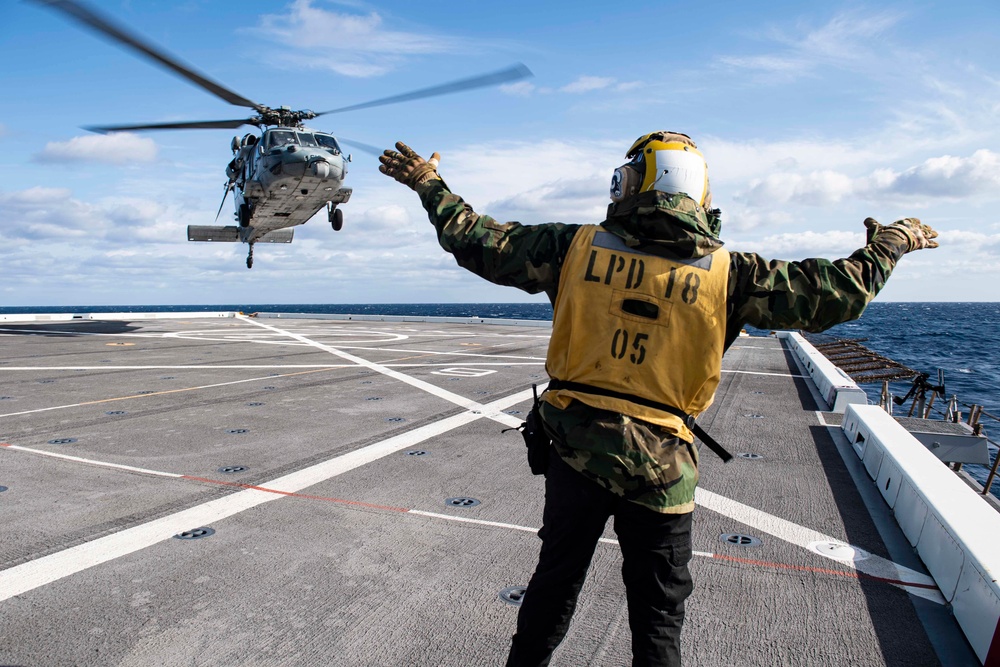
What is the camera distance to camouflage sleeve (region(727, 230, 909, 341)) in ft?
8.07

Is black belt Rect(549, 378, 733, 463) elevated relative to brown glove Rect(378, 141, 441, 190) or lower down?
lower down

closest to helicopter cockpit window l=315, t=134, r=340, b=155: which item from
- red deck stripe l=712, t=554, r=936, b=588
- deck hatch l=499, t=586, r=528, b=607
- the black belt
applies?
deck hatch l=499, t=586, r=528, b=607

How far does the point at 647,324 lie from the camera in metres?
2.39

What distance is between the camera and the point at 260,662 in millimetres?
3012

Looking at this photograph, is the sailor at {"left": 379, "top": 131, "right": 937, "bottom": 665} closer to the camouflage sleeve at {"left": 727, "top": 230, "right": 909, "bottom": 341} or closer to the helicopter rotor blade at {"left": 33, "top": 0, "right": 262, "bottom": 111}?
the camouflage sleeve at {"left": 727, "top": 230, "right": 909, "bottom": 341}

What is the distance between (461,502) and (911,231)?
3.76 meters

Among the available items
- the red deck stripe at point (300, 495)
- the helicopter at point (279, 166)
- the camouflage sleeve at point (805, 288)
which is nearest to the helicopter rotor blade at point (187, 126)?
the helicopter at point (279, 166)

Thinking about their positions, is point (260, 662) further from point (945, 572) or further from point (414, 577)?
point (945, 572)

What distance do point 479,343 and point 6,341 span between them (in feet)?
47.7

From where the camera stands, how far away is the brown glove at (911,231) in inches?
104

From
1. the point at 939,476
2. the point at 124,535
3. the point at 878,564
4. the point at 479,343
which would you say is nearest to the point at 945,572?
the point at 878,564

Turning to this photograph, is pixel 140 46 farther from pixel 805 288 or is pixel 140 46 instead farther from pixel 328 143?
pixel 805 288

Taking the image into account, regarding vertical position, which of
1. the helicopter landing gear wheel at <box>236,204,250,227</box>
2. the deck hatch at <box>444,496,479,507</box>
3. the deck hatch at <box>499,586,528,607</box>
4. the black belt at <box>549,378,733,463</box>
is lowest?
the deck hatch at <box>444,496,479,507</box>

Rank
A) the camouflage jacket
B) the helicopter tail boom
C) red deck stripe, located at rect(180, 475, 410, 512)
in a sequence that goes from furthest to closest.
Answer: the helicopter tail boom → red deck stripe, located at rect(180, 475, 410, 512) → the camouflage jacket
